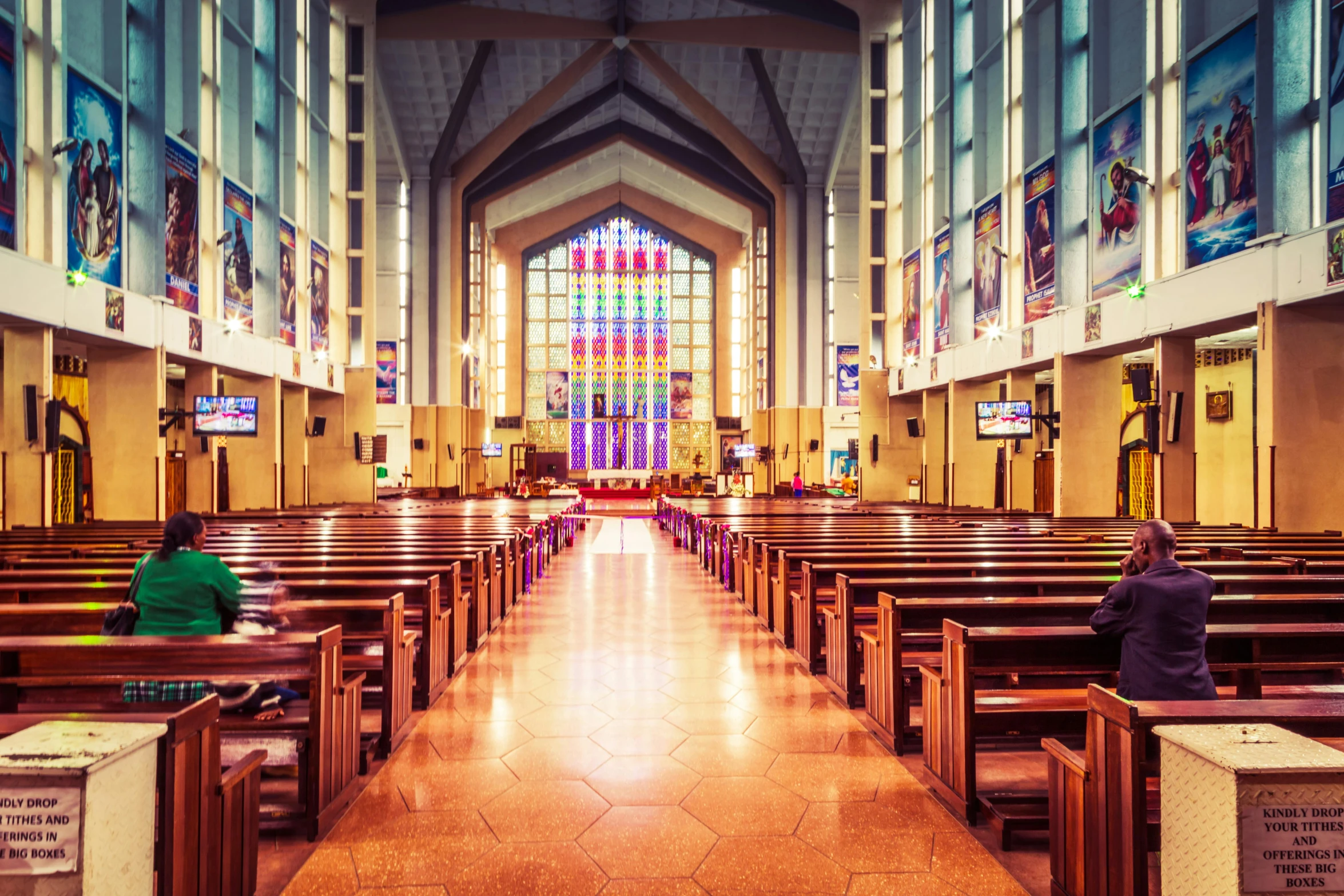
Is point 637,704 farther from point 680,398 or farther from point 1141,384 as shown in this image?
point 680,398

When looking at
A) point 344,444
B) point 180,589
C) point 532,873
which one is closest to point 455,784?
point 532,873

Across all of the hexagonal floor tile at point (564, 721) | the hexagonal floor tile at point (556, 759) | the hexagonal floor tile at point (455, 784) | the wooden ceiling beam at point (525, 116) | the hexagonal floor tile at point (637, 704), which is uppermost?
the wooden ceiling beam at point (525, 116)

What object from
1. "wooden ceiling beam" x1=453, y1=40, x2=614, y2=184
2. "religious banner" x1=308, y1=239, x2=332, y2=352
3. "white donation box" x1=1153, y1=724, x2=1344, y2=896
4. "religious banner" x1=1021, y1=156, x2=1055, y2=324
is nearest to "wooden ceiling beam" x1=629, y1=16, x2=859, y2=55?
"wooden ceiling beam" x1=453, y1=40, x2=614, y2=184

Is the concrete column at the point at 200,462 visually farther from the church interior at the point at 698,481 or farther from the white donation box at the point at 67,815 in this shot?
the white donation box at the point at 67,815

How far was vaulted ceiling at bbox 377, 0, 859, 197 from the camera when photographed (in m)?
19.4

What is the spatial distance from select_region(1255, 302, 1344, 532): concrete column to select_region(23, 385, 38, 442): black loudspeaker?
1251cm

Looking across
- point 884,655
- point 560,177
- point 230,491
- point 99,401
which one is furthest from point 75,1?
point 560,177

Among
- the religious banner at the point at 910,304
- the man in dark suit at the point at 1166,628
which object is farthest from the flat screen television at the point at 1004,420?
the man in dark suit at the point at 1166,628

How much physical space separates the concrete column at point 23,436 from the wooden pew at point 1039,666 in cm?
965

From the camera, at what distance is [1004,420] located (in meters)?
11.6

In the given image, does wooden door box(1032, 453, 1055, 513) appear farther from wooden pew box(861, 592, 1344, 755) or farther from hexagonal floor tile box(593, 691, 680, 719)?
hexagonal floor tile box(593, 691, 680, 719)

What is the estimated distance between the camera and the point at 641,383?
33.6 meters

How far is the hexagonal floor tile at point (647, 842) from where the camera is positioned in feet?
8.26

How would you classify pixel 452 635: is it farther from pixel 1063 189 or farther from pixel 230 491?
pixel 230 491
